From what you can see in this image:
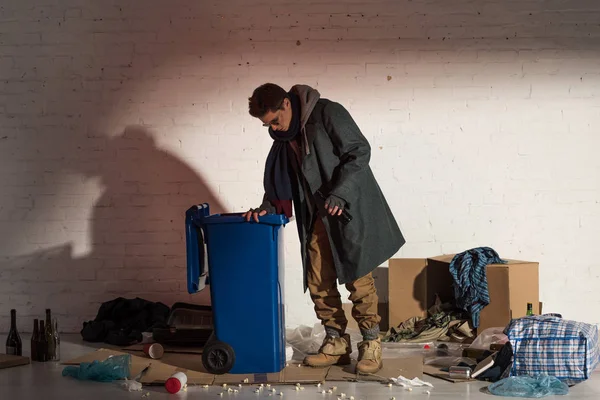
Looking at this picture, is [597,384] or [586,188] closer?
[597,384]

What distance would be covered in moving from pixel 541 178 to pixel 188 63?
2.58m

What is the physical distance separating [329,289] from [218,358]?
0.67 metres

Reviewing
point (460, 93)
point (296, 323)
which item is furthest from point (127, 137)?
point (460, 93)

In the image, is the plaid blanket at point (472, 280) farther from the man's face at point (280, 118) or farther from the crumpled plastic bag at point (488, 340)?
the man's face at point (280, 118)

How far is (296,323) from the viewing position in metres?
5.95

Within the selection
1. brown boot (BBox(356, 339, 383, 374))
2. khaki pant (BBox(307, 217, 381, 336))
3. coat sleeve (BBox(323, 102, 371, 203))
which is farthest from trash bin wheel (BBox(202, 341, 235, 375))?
coat sleeve (BBox(323, 102, 371, 203))

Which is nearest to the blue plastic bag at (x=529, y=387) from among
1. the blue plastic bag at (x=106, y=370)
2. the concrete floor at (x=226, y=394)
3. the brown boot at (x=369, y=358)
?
the concrete floor at (x=226, y=394)

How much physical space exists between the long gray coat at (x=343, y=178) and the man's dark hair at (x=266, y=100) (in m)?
0.17

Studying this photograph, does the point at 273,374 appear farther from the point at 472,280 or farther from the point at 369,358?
the point at 472,280

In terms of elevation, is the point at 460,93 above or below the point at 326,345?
above

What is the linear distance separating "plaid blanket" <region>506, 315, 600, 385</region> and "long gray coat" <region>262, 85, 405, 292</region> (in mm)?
756

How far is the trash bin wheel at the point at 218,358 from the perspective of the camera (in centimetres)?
424

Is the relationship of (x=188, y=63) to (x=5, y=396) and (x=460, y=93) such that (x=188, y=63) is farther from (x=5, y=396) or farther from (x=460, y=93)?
(x=5, y=396)

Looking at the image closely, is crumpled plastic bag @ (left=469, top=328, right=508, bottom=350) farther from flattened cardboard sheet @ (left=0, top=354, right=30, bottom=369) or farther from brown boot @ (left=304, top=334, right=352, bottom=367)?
flattened cardboard sheet @ (left=0, top=354, right=30, bottom=369)
